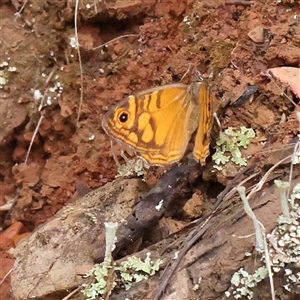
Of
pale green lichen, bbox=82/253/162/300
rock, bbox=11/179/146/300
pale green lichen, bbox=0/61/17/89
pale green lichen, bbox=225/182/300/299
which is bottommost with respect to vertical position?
rock, bbox=11/179/146/300

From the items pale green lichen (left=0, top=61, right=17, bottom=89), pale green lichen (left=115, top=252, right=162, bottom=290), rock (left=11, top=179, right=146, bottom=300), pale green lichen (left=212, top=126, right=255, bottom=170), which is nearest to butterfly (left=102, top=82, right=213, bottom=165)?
pale green lichen (left=212, top=126, right=255, bottom=170)

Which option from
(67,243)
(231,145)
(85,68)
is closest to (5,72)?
(85,68)

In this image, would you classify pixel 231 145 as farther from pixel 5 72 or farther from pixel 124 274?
pixel 5 72

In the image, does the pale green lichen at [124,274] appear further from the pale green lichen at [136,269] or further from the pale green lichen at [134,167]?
the pale green lichen at [134,167]

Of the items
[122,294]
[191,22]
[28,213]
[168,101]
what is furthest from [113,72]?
[122,294]

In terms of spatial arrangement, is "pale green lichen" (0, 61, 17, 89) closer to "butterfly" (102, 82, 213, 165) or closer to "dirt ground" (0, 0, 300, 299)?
"dirt ground" (0, 0, 300, 299)

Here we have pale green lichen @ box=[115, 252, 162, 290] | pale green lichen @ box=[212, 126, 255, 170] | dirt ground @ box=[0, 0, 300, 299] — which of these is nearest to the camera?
pale green lichen @ box=[115, 252, 162, 290]

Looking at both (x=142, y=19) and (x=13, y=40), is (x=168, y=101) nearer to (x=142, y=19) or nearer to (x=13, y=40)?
(x=142, y=19)
